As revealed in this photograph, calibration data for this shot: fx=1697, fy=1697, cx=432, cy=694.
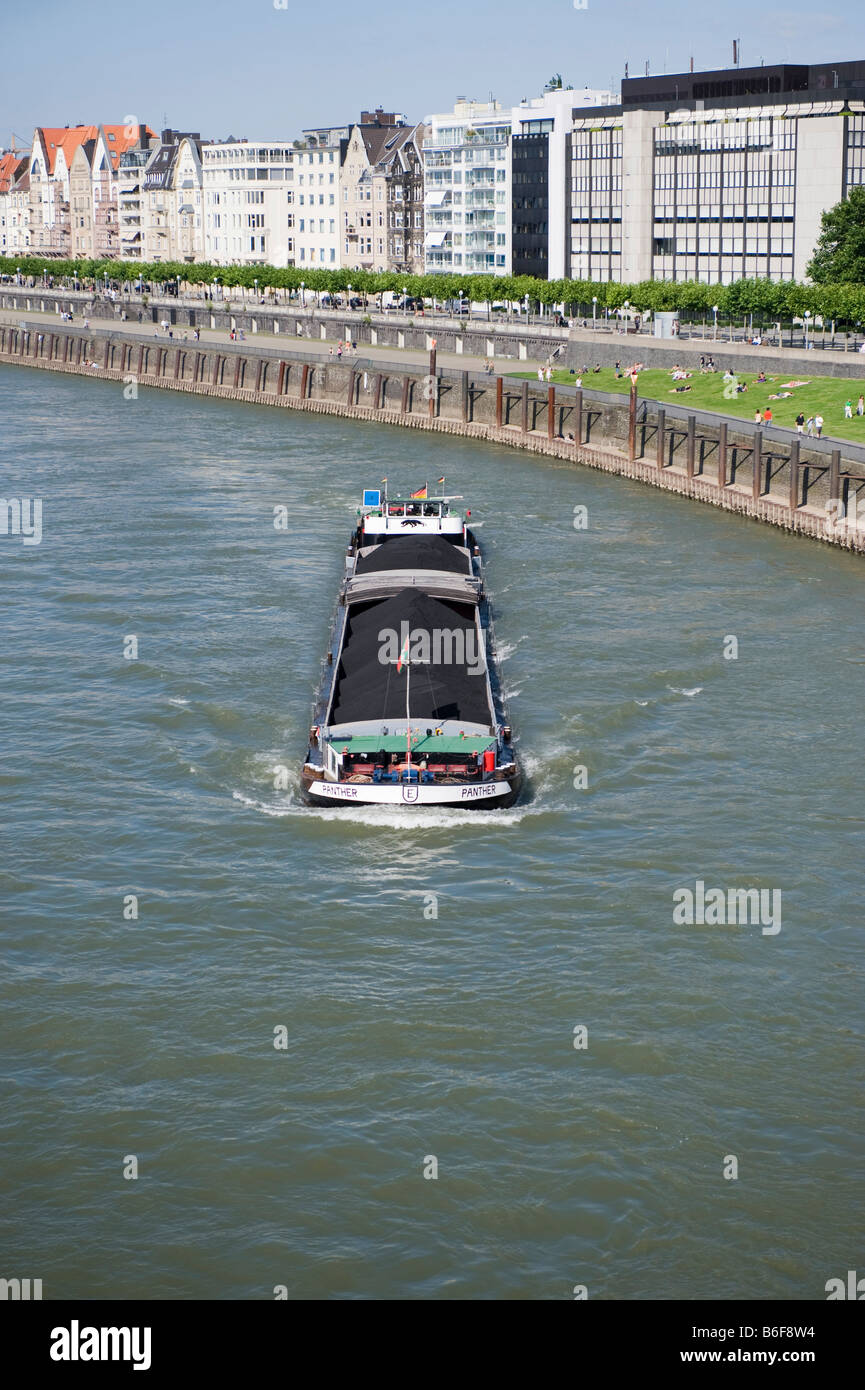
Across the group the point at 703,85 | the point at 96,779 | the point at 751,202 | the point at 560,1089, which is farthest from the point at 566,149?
the point at 560,1089

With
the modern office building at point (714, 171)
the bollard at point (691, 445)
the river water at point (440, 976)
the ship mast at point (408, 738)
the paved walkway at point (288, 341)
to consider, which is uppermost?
the modern office building at point (714, 171)

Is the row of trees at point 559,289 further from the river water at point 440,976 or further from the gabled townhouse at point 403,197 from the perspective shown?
the river water at point 440,976

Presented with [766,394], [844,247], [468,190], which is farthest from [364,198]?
[766,394]

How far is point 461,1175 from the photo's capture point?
19.5 m

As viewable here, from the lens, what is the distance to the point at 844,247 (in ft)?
343

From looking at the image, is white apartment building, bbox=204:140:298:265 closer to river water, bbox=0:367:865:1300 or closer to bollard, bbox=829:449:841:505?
bollard, bbox=829:449:841:505

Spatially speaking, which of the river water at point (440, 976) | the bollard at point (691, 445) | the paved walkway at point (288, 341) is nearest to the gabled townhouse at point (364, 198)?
the paved walkway at point (288, 341)

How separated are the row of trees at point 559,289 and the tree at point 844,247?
122 inches

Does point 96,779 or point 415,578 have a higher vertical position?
point 415,578

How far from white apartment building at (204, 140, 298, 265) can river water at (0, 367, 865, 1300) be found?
149 meters

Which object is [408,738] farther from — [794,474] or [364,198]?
[364,198]

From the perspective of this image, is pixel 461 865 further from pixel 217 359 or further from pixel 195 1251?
pixel 217 359

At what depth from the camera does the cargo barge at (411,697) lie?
29.2 metres
